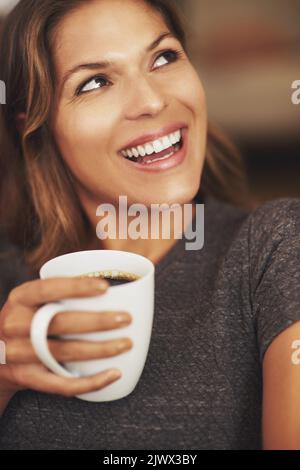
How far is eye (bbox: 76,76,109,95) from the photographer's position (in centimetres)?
104

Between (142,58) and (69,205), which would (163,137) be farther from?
(69,205)

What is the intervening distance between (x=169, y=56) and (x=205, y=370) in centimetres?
61

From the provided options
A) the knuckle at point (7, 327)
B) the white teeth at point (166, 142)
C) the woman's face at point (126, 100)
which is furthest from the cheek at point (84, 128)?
the knuckle at point (7, 327)

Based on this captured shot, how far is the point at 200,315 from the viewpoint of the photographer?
93cm

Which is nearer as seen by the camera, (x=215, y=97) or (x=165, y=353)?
(x=165, y=353)

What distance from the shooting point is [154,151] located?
3.44ft

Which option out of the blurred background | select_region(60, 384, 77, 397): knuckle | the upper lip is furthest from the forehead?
the blurred background

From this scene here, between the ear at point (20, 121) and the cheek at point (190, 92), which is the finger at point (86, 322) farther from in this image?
the ear at point (20, 121)

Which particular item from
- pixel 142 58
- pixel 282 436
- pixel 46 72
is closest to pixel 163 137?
pixel 142 58

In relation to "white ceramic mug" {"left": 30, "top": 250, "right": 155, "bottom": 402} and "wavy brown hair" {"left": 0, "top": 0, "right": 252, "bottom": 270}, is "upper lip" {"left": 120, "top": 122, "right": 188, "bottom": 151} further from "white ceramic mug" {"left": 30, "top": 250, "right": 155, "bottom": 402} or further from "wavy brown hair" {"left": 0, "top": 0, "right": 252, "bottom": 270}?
"white ceramic mug" {"left": 30, "top": 250, "right": 155, "bottom": 402}

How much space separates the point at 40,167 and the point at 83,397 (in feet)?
1.96

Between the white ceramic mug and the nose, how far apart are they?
322 mm

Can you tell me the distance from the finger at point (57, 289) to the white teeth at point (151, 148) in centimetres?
42

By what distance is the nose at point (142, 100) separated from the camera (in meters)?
0.99
